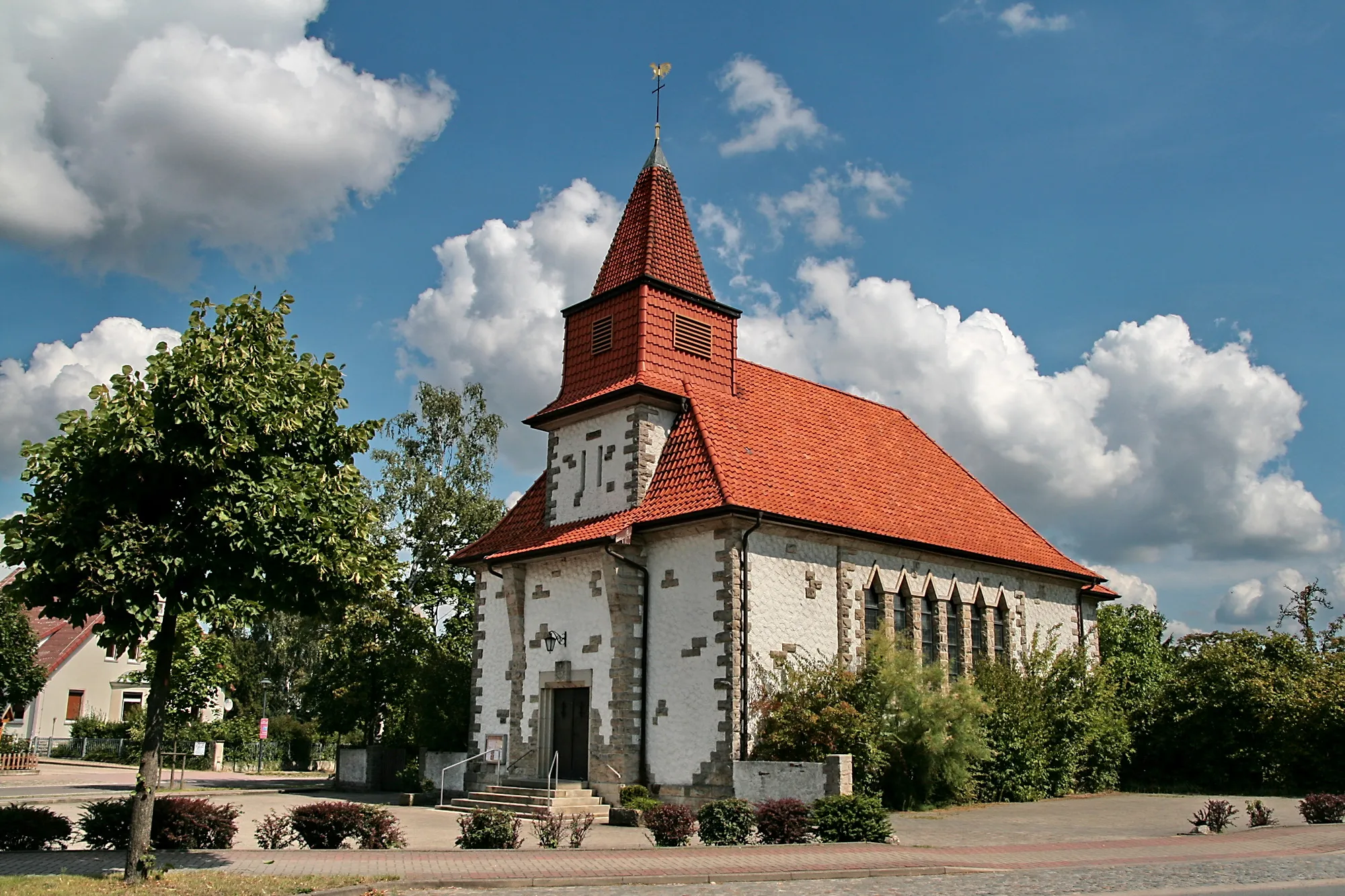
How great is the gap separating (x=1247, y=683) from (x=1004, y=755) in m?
7.77

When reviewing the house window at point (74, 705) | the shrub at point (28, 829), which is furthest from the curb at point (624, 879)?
the house window at point (74, 705)

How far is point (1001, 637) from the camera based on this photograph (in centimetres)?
2789

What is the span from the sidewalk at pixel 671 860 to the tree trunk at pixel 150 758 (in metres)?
0.84

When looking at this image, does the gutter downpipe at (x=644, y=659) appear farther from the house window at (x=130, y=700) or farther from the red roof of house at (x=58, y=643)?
the house window at (x=130, y=700)

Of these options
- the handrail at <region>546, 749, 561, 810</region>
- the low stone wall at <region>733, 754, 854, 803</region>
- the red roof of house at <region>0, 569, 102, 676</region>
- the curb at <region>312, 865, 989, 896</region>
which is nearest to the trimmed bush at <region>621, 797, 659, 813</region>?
the handrail at <region>546, 749, 561, 810</region>

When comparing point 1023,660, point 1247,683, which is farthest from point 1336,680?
point 1023,660

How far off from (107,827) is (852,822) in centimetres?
1064

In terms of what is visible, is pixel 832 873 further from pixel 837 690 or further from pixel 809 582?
pixel 809 582

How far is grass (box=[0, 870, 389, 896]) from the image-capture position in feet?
36.0

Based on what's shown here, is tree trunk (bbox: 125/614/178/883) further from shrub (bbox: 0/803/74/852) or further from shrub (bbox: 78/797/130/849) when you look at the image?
shrub (bbox: 0/803/74/852)

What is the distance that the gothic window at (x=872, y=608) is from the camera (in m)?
24.1

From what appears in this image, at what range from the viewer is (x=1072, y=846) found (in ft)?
53.0

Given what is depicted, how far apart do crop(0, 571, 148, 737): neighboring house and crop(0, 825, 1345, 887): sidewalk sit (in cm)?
4655

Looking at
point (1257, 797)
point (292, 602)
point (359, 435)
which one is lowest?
point (1257, 797)
